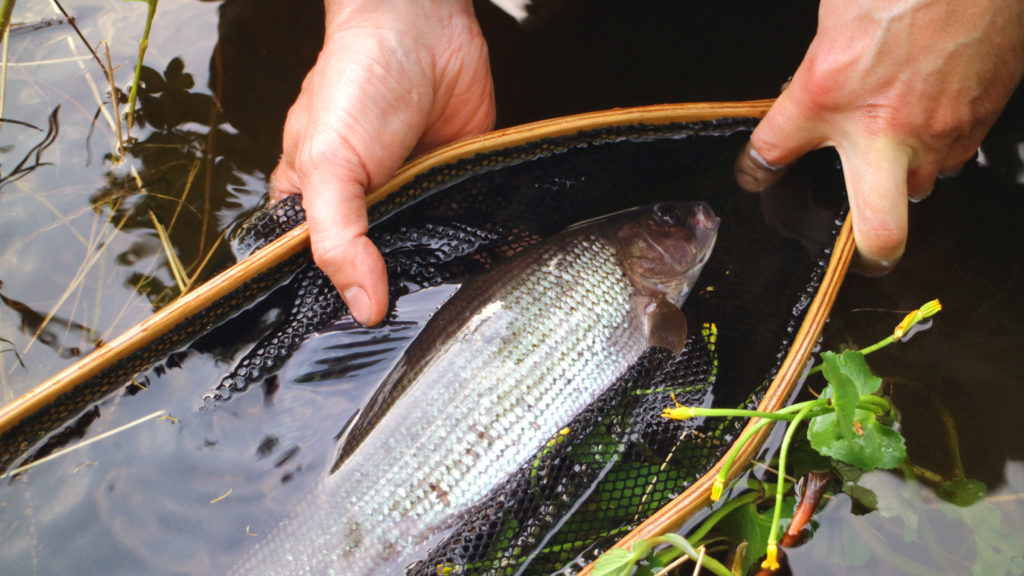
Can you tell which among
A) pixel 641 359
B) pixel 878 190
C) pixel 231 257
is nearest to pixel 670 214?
pixel 641 359

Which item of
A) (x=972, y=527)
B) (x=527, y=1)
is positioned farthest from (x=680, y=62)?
(x=972, y=527)

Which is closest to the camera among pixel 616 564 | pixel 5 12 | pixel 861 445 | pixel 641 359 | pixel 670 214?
pixel 616 564

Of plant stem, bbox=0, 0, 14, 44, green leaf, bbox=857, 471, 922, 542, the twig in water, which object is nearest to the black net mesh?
the twig in water

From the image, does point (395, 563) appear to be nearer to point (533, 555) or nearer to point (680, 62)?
point (533, 555)

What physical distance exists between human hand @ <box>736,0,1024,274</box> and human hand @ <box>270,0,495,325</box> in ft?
3.05

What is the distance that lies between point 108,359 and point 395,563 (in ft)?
2.56

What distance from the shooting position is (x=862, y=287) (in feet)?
6.47

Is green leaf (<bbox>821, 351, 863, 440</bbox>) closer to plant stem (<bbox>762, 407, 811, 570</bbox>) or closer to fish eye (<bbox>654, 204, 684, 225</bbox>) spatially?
plant stem (<bbox>762, 407, 811, 570</bbox>)

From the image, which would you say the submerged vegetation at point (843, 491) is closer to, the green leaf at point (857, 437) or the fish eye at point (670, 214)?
the green leaf at point (857, 437)

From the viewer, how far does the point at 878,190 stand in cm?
155

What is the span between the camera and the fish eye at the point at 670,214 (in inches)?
76.3

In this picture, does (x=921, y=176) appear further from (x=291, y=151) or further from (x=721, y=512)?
(x=291, y=151)

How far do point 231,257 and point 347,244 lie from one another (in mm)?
586

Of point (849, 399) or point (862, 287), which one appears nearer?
point (849, 399)
